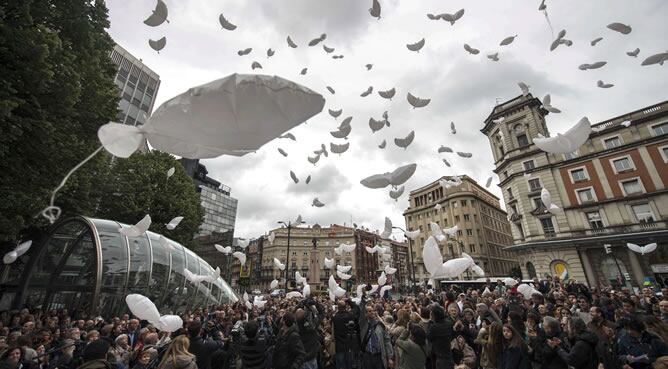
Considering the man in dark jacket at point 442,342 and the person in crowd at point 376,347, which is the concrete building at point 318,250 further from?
the man in dark jacket at point 442,342

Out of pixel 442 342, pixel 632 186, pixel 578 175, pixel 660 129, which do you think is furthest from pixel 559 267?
pixel 442 342

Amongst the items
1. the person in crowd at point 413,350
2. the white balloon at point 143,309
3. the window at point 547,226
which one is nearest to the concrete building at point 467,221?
the window at point 547,226

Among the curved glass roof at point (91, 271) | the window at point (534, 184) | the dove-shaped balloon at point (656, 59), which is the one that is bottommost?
the curved glass roof at point (91, 271)

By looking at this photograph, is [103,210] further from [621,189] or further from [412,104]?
[621,189]

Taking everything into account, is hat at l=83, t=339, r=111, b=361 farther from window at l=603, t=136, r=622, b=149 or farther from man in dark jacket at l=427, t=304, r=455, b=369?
window at l=603, t=136, r=622, b=149

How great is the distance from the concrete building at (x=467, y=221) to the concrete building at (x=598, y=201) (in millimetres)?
20491

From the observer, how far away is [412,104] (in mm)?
7637

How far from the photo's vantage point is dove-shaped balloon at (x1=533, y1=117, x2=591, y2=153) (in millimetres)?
4133

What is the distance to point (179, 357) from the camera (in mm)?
3463

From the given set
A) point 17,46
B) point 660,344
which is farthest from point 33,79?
point 660,344

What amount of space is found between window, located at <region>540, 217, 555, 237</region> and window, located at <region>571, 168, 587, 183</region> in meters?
5.17

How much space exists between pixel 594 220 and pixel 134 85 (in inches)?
2625

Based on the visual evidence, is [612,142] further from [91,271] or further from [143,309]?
[91,271]

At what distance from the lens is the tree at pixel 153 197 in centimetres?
1781
